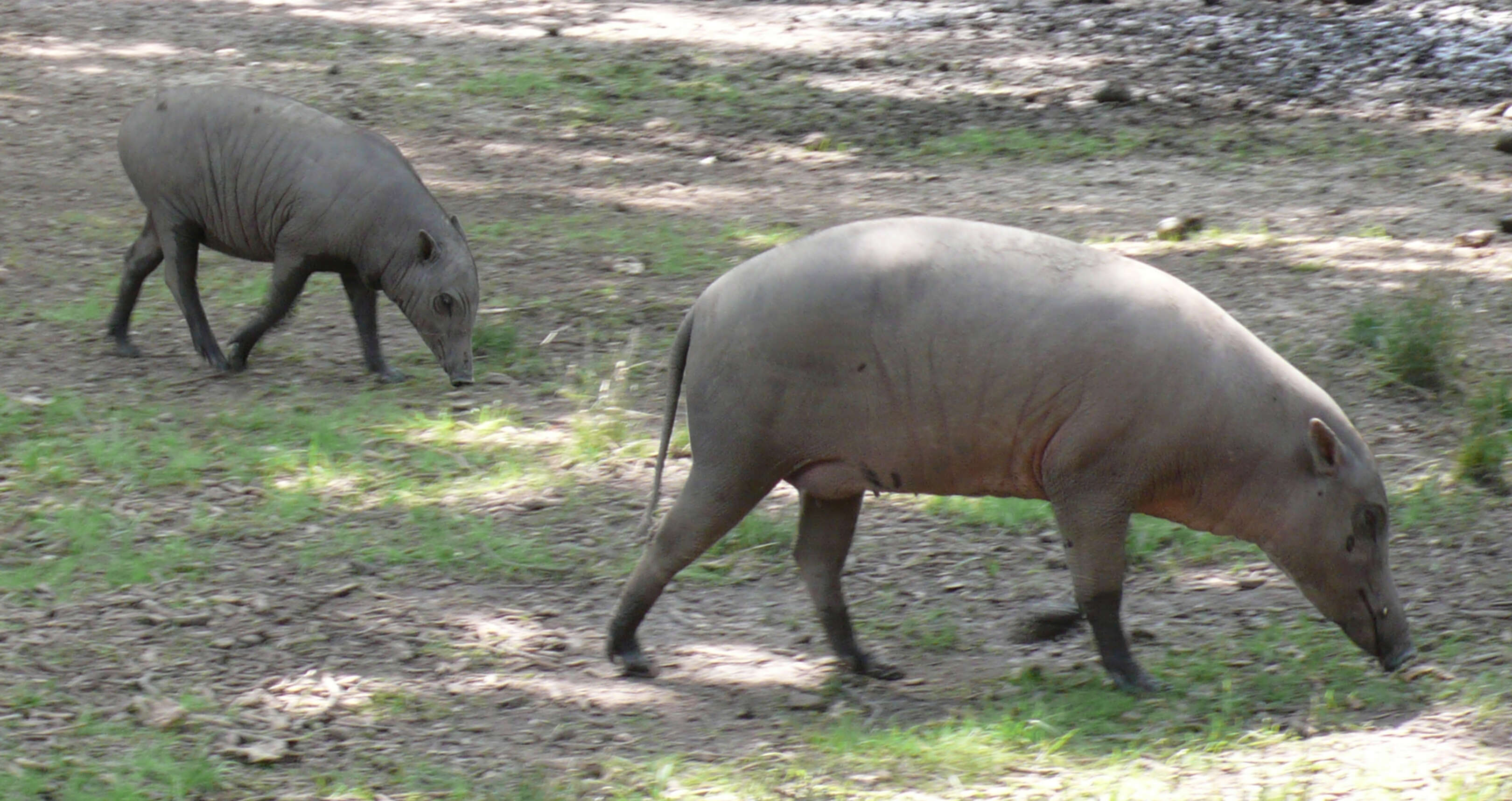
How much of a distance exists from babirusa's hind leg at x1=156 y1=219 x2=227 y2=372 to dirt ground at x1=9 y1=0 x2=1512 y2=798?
15 centimetres

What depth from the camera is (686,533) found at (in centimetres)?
455

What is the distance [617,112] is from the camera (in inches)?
452

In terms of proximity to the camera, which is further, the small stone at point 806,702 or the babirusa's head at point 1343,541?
the small stone at point 806,702

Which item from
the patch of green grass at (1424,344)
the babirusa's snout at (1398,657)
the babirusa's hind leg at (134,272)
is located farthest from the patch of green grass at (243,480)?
the patch of green grass at (1424,344)

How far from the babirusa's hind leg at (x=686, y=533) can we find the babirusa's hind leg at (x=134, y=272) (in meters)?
3.83

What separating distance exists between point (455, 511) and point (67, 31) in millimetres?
8986

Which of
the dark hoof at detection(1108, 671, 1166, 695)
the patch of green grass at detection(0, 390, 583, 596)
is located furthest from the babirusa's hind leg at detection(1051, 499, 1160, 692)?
the patch of green grass at detection(0, 390, 583, 596)

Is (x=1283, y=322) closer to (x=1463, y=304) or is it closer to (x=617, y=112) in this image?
(x=1463, y=304)

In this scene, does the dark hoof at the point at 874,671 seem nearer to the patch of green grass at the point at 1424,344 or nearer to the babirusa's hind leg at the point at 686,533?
the babirusa's hind leg at the point at 686,533

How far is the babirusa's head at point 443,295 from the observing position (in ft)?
23.5

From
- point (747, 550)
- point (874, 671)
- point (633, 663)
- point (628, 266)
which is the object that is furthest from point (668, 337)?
point (874, 671)

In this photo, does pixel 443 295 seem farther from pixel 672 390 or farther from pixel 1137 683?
pixel 1137 683

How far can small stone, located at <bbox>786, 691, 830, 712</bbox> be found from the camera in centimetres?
459

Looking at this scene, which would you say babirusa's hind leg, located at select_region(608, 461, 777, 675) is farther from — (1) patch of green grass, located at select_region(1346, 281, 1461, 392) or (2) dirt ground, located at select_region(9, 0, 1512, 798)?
(1) patch of green grass, located at select_region(1346, 281, 1461, 392)
